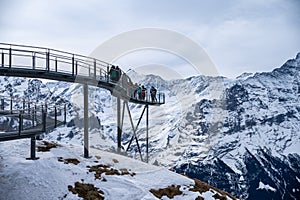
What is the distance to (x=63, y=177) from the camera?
20.7 metres

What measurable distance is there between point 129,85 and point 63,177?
1639 cm

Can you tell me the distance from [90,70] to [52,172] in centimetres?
921

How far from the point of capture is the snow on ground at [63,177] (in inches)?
757

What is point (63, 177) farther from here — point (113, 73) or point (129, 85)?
point (129, 85)

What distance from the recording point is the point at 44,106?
24312 millimetres

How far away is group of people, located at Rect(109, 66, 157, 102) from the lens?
30641 millimetres

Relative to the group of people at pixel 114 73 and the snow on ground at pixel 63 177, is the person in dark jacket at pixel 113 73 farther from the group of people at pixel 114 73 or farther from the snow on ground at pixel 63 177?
the snow on ground at pixel 63 177

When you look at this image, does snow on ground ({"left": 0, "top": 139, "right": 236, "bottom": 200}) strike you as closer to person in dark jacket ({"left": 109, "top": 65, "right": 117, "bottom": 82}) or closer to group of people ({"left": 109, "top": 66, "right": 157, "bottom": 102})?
person in dark jacket ({"left": 109, "top": 65, "right": 117, "bottom": 82})

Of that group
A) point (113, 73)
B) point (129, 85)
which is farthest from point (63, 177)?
point (129, 85)

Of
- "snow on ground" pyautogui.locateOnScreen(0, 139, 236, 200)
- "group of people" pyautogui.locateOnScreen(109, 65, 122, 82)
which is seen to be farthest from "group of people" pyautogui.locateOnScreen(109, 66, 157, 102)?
"snow on ground" pyautogui.locateOnScreen(0, 139, 236, 200)

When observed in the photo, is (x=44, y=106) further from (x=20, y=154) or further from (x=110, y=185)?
(x=110, y=185)

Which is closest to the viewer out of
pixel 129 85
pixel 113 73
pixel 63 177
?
pixel 63 177

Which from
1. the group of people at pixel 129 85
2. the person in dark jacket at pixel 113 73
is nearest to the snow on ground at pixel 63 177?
the person in dark jacket at pixel 113 73

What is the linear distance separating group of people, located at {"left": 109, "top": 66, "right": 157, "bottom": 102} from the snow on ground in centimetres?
797
